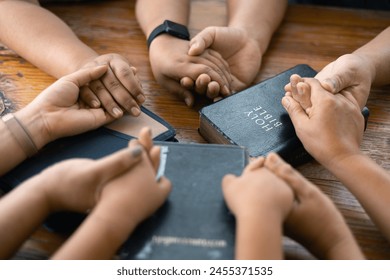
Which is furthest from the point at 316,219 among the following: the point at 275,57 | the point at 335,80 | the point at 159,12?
the point at 159,12

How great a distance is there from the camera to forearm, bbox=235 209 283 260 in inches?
21.3

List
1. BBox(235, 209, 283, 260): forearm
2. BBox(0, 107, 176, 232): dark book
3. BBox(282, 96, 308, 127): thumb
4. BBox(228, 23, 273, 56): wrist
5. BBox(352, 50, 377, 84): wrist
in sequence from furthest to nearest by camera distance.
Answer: BBox(228, 23, 273, 56): wrist < BBox(352, 50, 377, 84): wrist < BBox(282, 96, 308, 127): thumb < BBox(0, 107, 176, 232): dark book < BBox(235, 209, 283, 260): forearm

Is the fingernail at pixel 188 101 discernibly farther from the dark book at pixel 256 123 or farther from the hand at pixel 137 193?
the hand at pixel 137 193

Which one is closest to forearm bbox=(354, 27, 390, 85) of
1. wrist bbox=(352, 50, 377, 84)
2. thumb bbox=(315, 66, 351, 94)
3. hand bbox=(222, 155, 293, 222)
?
wrist bbox=(352, 50, 377, 84)

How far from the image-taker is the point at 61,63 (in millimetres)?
964

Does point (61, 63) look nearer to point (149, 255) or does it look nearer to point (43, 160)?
point (43, 160)

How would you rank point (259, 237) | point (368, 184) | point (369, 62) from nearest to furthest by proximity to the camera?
point (259, 237) < point (368, 184) < point (369, 62)

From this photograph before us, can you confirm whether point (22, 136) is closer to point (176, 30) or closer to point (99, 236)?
point (99, 236)

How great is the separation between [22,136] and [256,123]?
38cm

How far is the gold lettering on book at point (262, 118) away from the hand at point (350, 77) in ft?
0.34

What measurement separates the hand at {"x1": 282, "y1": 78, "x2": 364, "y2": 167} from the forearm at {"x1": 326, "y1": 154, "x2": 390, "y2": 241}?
0.6 inches

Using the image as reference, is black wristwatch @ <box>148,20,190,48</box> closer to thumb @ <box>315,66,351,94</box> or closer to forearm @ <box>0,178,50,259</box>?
thumb @ <box>315,66,351,94</box>

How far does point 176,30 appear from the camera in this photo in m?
1.01
